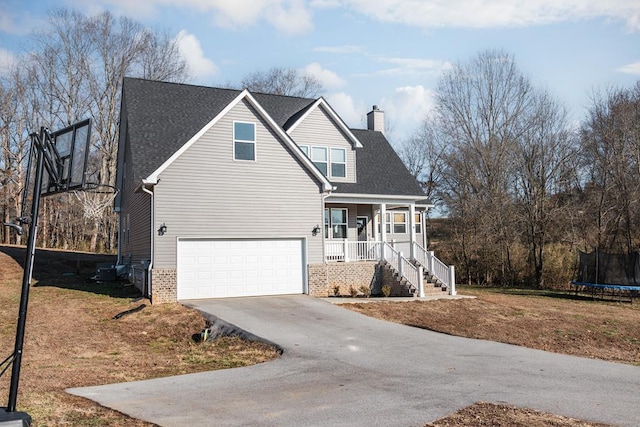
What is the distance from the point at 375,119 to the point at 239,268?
13.5 m

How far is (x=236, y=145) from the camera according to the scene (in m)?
19.2

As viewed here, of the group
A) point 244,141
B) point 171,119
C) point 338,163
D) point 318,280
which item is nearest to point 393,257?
point 318,280

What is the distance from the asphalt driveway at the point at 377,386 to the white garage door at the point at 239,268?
19.0ft

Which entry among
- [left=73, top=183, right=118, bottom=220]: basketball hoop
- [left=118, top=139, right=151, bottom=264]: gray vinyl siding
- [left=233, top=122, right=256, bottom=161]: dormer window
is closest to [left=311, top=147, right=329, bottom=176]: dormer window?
[left=233, top=122, right=256, bottom=161]: dormer window

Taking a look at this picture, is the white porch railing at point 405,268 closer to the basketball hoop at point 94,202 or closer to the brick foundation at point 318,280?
the brick foundation at point 318,280

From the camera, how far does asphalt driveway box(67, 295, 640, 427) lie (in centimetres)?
698

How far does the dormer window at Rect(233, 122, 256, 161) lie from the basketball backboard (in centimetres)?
1145

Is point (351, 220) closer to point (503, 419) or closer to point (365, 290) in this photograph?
point (365, 290)

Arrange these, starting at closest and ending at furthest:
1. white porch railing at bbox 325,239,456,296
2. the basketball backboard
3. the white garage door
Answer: the basketball backboard → the white garage door → white porch railing at bbox 325,239,456,296

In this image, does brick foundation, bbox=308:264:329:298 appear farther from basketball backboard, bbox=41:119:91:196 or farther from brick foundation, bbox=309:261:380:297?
basketball backboard, bbox=41:119:91:196

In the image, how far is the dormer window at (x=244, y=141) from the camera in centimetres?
1923

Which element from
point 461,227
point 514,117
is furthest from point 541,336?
point 514,117

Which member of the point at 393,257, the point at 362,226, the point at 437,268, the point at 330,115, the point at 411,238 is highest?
the point at 330,115

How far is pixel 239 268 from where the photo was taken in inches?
747
